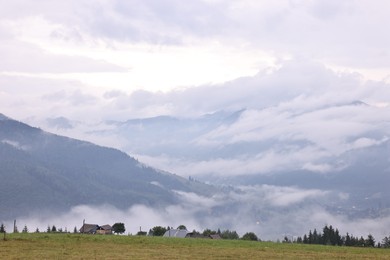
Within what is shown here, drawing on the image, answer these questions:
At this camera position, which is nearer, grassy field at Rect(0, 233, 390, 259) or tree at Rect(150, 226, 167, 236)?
grassy field at Rect(0, 233, 390, 259)

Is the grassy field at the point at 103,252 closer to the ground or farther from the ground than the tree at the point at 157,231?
closer to the ground

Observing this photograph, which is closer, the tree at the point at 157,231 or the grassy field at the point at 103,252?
the grassy field at the point at 103,252

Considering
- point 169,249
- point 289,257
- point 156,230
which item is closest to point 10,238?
point 169,249

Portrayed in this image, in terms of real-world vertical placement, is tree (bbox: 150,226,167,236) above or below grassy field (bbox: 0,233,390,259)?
above

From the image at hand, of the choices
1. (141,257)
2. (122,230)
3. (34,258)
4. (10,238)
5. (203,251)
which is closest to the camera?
(34,258)

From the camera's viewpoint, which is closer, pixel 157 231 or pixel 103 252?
pixel 103 252

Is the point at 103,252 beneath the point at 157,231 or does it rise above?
beneath

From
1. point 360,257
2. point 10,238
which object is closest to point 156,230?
point 10,238

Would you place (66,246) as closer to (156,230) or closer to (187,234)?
(156,230)

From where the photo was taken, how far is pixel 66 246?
66.5m

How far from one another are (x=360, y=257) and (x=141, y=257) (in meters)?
25.2

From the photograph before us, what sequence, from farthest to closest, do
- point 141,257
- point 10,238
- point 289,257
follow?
1. point 10,238
2. point 289,257
3. point 141,257

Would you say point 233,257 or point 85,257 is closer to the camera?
point 85,257

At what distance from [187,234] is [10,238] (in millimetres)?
126526
